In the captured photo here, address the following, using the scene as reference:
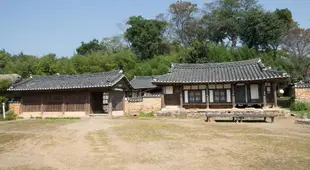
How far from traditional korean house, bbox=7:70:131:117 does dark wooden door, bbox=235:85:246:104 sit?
32.1ft

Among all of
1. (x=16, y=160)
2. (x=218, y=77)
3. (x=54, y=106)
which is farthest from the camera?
(x=54, y=106)

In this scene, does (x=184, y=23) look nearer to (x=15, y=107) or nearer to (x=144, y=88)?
(x=144, y=88)

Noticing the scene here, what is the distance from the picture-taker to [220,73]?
72.6 feet

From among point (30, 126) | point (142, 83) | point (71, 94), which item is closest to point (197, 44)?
point (142, 83)

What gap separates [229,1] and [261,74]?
33.6 m

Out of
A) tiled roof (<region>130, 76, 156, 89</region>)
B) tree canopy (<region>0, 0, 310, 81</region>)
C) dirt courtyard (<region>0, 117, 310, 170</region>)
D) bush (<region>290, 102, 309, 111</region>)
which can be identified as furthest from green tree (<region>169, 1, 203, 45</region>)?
dirt courtyard (<region>0, 117, 310, 170</region>)

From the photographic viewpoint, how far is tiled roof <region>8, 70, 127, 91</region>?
2127cm

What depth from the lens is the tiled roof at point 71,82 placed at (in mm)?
21272

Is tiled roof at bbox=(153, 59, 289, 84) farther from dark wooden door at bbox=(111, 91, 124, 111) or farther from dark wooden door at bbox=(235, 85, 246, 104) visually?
dark wooden door at bbox=(111, 91, 124, 111)

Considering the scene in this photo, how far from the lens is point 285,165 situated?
21.0 ft

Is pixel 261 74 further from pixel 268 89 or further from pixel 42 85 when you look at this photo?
pixel 42 85

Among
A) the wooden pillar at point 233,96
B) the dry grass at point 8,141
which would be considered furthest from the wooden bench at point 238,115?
the dry grass at point 8,141

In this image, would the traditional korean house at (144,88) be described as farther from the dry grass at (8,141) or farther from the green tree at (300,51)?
the dry grass at (8,141)

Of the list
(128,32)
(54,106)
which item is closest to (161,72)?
(128,32)
